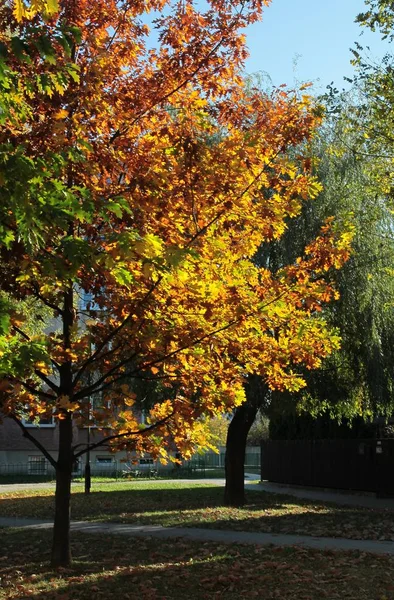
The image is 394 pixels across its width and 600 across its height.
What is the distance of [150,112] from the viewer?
8.91 m

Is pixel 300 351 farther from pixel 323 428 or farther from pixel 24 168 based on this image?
pixel 323 428

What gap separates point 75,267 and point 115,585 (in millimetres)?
4133

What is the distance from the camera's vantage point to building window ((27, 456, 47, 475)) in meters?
42.2

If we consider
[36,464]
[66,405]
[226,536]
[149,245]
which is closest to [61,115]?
[149,245]

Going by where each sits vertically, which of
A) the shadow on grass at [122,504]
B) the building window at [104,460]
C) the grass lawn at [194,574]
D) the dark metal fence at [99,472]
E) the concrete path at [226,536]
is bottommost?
the dark metal fence at [99,472]

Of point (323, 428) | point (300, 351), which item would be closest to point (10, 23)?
point (300, 351)

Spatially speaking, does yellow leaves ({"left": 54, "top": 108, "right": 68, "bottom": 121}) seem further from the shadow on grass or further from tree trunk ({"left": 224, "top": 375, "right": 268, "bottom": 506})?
tree trunk ({"left": 224, "top": 375, "right": 268, "bottom": 506})

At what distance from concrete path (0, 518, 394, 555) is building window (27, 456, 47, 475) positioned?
28.0m

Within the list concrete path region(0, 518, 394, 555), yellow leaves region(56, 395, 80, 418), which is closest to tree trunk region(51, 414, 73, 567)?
yellow leaves region(56, 395, 80, 418)

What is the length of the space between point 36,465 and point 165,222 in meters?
37.8

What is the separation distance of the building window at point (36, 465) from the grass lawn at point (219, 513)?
19.1 m

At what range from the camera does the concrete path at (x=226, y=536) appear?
11.2m

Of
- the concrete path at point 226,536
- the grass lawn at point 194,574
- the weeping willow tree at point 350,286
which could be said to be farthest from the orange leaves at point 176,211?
the weeping willow tree at point 350,286

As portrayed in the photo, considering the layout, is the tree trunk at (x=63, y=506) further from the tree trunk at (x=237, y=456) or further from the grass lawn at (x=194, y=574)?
the tree trunk at (x=237, y=456)
